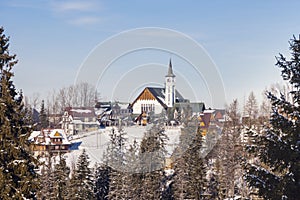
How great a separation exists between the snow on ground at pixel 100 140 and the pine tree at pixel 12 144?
75.1 ft

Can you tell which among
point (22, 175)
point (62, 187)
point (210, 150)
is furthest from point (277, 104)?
point (210, 150)

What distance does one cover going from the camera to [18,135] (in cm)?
1321

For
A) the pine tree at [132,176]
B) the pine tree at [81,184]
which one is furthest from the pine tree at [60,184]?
the pine tree at [132,176]

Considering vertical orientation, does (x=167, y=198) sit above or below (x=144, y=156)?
below

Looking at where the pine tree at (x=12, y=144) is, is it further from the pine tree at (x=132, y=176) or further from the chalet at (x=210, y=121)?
the chalet at (x=210, y=121)

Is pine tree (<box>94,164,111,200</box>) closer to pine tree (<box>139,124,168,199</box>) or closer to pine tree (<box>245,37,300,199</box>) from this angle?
pine tree (<box>139,124,168,199</box>)

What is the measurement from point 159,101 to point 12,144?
34.3 meters

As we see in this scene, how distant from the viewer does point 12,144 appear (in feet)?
42.4

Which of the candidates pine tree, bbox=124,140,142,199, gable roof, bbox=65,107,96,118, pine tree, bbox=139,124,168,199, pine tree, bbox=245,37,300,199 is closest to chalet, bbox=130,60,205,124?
gable roof, bbox=65,107,96,118

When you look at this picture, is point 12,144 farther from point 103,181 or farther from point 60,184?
point 103,181

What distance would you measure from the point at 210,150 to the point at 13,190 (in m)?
28.3

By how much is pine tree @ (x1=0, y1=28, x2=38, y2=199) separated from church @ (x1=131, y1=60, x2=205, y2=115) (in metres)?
28.1

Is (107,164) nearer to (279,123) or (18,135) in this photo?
(18,135)

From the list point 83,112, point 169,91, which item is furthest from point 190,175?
point 83,112
